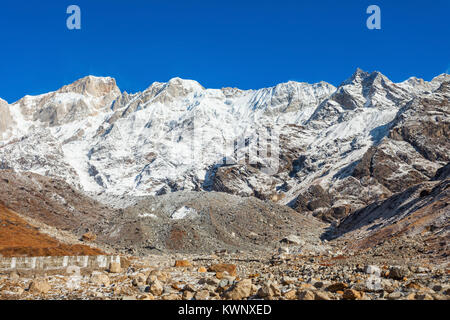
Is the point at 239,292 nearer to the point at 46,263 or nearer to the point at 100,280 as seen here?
the point at 100,280

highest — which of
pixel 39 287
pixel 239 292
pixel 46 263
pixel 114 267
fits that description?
pixel 46 263

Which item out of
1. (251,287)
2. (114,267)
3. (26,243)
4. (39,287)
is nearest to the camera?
(251,287)

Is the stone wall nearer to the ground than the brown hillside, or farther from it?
nearer to the ground

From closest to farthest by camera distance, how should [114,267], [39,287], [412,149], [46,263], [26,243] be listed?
[39,287] < [46,263] < [114,267] < [26,243] < [412,149]

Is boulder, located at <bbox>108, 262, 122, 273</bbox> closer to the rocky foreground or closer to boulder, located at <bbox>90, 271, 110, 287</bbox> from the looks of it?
the rocky foreground

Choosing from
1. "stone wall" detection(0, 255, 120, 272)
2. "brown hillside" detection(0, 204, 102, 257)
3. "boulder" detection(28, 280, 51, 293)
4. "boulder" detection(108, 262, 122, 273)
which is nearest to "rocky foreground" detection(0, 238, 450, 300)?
"boulder" detection(28, 280, 51, 293)

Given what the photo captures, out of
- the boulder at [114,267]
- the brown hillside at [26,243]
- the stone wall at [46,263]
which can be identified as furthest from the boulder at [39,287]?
the brown hillside at [26,243]

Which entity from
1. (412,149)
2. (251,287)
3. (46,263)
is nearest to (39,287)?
(46,263)

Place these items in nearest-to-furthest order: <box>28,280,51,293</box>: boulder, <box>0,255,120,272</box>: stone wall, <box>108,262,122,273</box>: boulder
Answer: <box>28,280,51,293</box>: boulder < <box>0,255,120,272</box>: stone wall < <box>108,262,122,273</box>: boulder

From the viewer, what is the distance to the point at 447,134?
136875 millimetres

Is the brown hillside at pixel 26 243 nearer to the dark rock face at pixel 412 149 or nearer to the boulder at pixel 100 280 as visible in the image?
the boulder at pixel 100 280

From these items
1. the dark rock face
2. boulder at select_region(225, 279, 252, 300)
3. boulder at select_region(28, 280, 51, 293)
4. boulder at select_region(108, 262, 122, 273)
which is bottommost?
boulder at select_region(225, 279, 252, 300)
